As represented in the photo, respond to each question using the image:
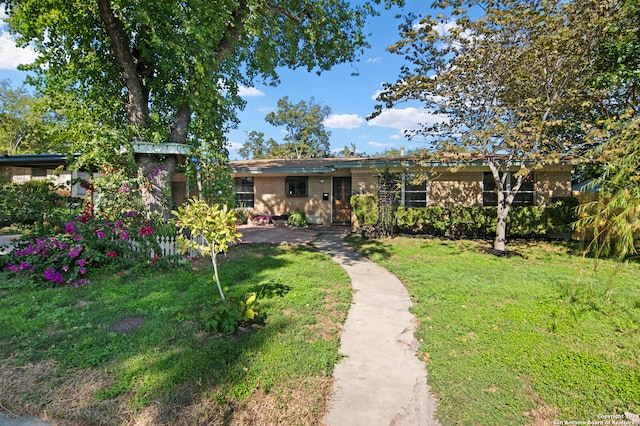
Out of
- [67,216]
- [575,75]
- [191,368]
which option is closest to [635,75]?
[575,75]

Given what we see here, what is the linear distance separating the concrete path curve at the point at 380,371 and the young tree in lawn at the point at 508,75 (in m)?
5.21

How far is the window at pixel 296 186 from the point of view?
1455 cm

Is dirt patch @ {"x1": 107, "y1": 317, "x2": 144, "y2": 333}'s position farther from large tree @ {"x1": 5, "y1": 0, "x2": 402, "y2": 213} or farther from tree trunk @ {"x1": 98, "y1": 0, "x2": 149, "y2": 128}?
tree trunk @ {"x1": 98, "y1": 0, "x2": 149, "y2": 128}

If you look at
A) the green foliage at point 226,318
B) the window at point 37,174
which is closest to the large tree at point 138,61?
the green foliage at point 226,318

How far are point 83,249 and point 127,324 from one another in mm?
3030

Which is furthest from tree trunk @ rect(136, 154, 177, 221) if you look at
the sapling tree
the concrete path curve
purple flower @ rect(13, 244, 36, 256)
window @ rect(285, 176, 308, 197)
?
window @ rect(285, 176, 308, 197)

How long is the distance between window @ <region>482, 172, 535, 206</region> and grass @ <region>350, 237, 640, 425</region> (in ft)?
18.5

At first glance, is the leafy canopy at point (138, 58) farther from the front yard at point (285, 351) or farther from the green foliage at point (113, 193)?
the front yard at point (285, 351)

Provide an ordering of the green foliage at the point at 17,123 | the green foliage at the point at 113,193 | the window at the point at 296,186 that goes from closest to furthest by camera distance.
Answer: the green foliage at the point at 113,193 < the window at the point at 296,186 < the green foliage at the point at 17,123

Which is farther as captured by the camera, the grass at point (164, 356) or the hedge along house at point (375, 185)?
the hedge along house at point (375, 185)

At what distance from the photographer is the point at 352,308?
15.1 ft

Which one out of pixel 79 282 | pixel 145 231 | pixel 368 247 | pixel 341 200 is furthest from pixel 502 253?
pixel 79 282

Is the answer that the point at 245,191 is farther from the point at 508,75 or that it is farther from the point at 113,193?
the point at 508,75

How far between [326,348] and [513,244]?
9.00 meters
